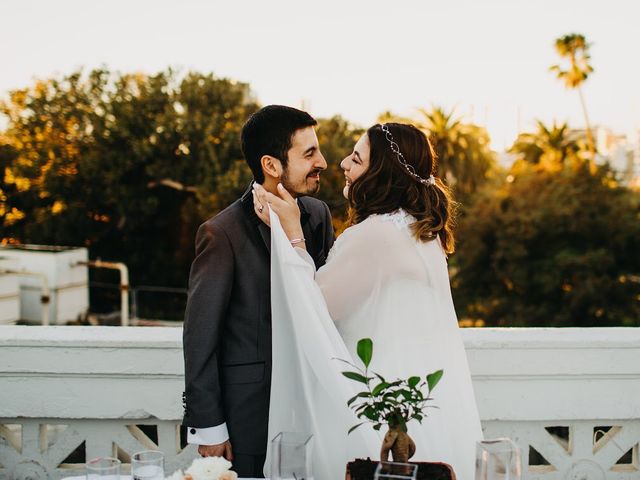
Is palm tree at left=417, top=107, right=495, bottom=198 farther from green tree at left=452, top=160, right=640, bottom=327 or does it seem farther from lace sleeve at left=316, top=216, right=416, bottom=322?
lace sleeve at left=316, top=216, right=416, bottom=322

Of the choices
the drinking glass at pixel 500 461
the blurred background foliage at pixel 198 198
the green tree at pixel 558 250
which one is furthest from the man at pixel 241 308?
the green tree at pixel 558 250

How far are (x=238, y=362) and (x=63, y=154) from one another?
2683 centimetres

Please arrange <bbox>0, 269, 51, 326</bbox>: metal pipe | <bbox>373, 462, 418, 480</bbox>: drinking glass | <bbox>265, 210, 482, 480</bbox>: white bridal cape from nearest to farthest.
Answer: <bbox>373, 462, 418, 480</bbox>: drinking glass < <bbox>265, 210, 482, 480</bbox>: white bridal cape < <bbox>0, 269, 51, 326</bbox>: metal pipe

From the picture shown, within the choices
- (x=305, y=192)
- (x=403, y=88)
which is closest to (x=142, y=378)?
(x=305, y=192)

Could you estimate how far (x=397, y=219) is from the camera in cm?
218

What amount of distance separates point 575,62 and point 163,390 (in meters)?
39.4

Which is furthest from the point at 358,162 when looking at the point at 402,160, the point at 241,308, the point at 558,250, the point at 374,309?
the point at 558,250

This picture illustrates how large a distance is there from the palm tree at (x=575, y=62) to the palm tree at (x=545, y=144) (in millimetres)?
1302

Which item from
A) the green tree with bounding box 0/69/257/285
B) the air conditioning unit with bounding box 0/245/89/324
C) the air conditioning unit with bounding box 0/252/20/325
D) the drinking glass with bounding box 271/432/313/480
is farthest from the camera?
the green tree with bounding box 0/69/257/285

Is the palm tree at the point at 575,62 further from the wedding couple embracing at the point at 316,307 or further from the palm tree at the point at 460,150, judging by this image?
the wedding couple embracing at the point at 316,307

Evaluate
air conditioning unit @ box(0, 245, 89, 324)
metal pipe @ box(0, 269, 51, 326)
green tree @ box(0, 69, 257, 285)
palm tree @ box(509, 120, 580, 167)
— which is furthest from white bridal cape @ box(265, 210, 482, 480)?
palm tree @ box(509, 120, 580, 167)

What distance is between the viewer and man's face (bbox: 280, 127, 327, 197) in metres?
2.34

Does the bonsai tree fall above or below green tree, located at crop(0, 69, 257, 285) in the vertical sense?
below

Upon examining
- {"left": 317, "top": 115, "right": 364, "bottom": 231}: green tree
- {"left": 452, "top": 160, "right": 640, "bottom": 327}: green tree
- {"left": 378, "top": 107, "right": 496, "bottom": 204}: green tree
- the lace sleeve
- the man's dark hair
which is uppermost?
{"left": 378, "top": 107, "right": 496, "bottom": 204}: green tree
